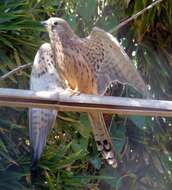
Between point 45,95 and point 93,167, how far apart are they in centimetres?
187

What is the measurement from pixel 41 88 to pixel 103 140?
0.45 metres

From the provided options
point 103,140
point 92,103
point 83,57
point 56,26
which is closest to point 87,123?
point 83,57

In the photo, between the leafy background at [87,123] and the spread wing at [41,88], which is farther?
the leafy background at [87,123]

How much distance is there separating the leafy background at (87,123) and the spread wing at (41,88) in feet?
0.51

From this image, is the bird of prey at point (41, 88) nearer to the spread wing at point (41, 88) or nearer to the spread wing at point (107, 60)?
the spread wing at point (41, 88)

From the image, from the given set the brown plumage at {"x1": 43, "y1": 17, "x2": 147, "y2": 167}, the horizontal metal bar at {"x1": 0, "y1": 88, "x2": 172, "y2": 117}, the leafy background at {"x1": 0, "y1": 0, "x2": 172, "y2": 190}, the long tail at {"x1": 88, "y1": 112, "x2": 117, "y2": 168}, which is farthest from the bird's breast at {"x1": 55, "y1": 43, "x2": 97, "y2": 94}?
the horizontal metal bar at {"x1": 0, "y1": 88, "x2": 172, "y2": 117}

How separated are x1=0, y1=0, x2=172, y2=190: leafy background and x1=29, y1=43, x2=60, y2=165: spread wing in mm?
155

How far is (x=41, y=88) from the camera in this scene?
2951mm

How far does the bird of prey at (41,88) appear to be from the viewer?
9.28 ft

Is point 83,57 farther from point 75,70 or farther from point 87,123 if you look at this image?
point 87,123

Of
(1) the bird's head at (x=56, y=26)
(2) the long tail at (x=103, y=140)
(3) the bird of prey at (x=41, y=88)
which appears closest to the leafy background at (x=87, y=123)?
(3) the bird of prey at (x=41, y=88)

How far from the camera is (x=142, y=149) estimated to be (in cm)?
379

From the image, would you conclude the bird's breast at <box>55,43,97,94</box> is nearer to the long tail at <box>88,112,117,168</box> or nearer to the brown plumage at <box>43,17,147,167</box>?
the brown plumage at <box>43,17,147,167</box>

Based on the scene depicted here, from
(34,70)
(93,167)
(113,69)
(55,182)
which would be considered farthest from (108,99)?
(93,167)
